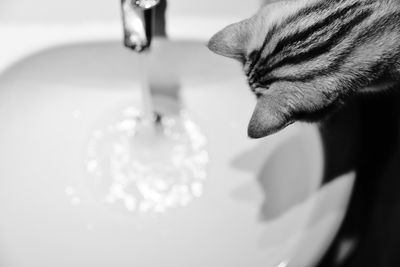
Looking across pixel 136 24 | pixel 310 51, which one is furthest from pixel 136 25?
pixel 310 51

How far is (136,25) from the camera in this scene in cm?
68

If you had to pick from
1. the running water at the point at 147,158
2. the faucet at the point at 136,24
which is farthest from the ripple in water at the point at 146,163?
the faucet at the point at 136,24

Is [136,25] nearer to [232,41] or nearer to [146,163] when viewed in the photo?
[232,41]

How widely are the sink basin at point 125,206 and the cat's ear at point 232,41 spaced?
146mm

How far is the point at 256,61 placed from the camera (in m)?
0.65

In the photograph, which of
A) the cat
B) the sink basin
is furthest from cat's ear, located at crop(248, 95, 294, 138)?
the sink basin

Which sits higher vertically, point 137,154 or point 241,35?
point 241,35

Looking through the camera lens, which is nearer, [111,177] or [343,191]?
[343,191]

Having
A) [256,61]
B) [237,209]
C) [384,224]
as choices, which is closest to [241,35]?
[256,61]

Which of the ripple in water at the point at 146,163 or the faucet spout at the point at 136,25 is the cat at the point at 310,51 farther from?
the ripple in water at the point at 146,163

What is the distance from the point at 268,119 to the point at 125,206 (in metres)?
0.31

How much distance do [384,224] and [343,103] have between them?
1.29 feet

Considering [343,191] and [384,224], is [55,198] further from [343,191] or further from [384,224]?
[384,224]

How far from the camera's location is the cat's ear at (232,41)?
0.64 meters
